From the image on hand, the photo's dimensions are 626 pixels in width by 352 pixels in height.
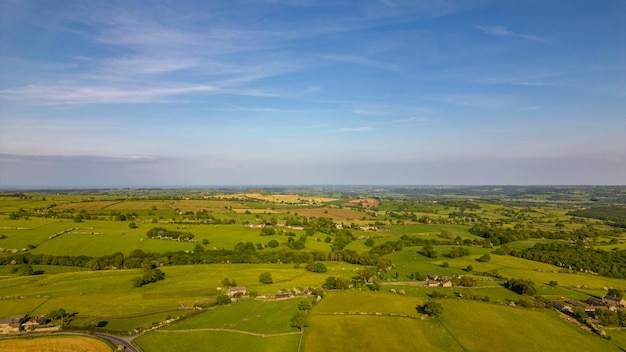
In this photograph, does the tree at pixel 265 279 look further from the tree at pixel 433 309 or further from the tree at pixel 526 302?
the tree at pixel 526 302

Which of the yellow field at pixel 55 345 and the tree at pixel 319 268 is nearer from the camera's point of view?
the yellow field at pixel 55 345

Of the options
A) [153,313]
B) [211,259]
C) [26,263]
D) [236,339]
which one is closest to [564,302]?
[236,339]

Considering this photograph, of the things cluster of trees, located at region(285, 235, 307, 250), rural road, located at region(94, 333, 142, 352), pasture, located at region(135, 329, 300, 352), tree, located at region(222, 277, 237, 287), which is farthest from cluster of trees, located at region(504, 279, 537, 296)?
rural road, located at region(94, 333, 142, 352)

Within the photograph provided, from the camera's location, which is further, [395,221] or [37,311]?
[395,221]

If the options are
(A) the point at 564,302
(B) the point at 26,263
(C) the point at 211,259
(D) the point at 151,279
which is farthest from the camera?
(C) the point at 211,259

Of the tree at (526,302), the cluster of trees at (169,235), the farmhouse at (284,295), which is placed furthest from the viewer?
the cluster of trees at (169,235)

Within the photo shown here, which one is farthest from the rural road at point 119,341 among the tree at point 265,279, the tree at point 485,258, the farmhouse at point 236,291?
the tree at point 485,258

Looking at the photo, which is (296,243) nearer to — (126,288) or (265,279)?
(265,279)

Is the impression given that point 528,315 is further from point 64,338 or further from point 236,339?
point 64,338

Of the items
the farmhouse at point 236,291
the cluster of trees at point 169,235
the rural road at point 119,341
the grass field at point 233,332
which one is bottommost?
the grass field at point 233,332
